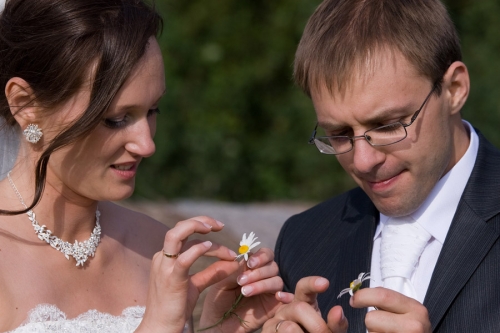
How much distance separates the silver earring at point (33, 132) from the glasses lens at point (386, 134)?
56.1 inches

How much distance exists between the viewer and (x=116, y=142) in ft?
10.8

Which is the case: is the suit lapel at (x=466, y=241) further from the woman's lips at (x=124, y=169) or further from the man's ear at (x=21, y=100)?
the man's ear at (x=21, y=100)

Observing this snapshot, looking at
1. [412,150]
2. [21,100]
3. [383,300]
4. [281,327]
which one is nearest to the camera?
[383,300]

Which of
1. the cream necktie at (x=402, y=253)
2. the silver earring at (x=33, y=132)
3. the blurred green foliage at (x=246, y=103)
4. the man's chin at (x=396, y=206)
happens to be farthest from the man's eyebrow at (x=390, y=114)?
the blurred green foliage at (x=246, y=103)

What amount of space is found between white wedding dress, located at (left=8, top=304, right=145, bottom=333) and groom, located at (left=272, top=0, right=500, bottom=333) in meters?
0.74

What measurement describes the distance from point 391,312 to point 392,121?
936mm

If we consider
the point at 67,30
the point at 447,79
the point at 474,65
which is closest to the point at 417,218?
the point at 447,79

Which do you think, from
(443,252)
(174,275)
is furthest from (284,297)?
(443,252)

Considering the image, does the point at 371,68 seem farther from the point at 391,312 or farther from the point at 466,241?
the point at 391,312

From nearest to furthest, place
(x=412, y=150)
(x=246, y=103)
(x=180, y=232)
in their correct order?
(x=180, y=232) → (x=412, y=150) → (x=246, y=103)

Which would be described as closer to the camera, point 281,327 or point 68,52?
point 281,327

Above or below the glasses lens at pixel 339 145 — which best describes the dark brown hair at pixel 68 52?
above

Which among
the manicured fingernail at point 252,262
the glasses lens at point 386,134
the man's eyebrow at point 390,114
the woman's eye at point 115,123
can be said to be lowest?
the manicured fingernail at point 252,262

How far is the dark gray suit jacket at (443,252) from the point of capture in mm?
3311
